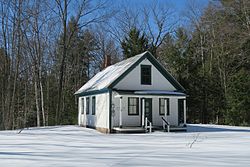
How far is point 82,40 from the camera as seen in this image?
131 ft

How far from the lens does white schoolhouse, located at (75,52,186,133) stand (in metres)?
19.3

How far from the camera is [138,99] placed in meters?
20.1

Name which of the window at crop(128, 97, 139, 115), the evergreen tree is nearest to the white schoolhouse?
the window at crop(128, 97, 139, 115)

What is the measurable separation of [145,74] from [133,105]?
2.10 meters

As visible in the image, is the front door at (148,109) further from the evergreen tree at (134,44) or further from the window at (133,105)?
the evergreen tree at (134,44)

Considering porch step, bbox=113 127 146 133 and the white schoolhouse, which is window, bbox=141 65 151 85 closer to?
the white schoolhouse

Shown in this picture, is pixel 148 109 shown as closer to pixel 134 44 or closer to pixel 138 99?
pixel 138 99

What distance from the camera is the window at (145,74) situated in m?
20.5

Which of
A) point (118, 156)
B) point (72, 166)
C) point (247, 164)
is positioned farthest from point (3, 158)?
point (247, 164)

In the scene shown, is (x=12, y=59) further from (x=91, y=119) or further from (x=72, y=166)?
(x=72, y=166)

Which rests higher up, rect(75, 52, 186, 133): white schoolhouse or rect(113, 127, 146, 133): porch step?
rect(75, 52, 186, 133): white schoolhouse

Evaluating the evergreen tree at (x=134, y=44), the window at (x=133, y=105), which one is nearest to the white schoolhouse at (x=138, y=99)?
the window at (x=133, y=105)

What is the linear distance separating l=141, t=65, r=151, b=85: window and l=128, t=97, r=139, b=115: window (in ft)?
3.91

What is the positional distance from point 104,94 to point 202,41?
19.8m
